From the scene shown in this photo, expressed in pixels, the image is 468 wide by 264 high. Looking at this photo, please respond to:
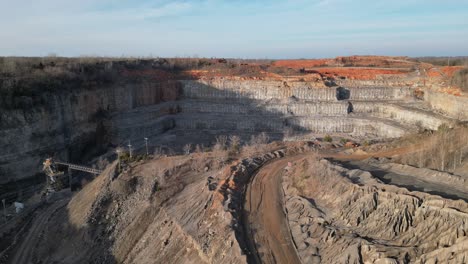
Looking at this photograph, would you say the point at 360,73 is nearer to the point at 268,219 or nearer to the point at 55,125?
the point at 55,125

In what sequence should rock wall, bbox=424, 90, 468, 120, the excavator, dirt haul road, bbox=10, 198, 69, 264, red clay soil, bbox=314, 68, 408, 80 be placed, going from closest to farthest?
1. dirt haul road, bbox=10, 198, 69, 264
2. the excavator
3. rock wall, bbox=424, 90, 468, 120
4. red clay soil, bbox=314, 68, 408, 80

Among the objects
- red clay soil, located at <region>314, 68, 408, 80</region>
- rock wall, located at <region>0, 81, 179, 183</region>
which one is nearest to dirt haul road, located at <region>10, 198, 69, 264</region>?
rock wall, located at <region>0, 81, 179, 183</region>

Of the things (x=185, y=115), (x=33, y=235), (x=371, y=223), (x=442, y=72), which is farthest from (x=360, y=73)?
(x=33, y=235)

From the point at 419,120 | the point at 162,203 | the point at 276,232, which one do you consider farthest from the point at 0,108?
the point at 419,120

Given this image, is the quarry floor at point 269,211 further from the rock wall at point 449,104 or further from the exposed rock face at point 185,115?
the rock wall at point 449,104

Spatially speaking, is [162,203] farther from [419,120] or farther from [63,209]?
[419,120]

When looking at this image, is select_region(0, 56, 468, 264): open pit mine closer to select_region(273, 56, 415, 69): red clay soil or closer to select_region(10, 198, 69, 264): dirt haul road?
select_region(10, 198, 69, 264): dirt haul road
